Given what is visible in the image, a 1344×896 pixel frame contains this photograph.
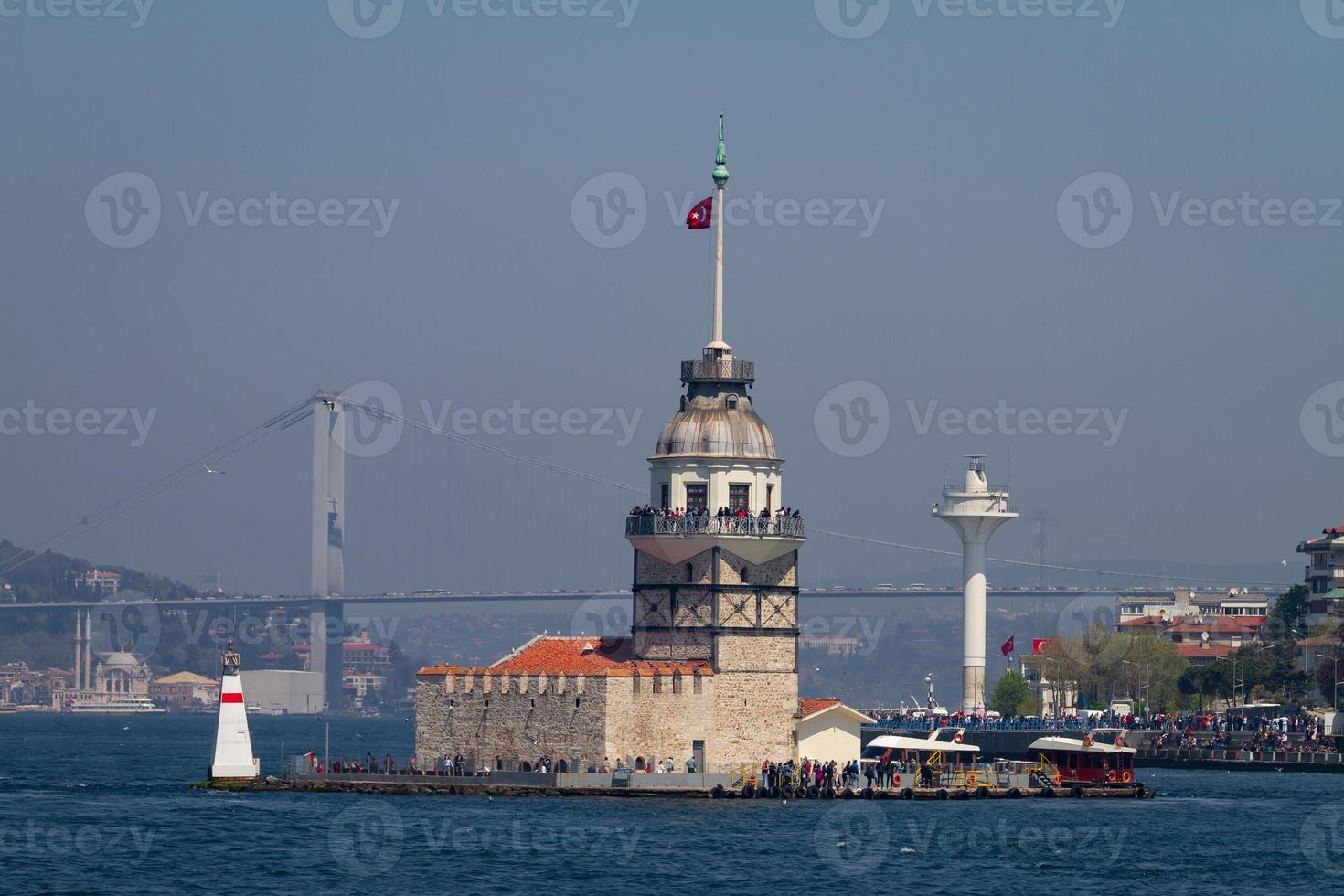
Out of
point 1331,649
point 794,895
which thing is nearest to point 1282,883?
point 794,895

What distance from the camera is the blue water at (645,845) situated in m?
49.8

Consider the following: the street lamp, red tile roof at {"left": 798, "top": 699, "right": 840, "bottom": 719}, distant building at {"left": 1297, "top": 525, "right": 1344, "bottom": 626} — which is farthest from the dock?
distant building at {"left": 1297, "top": 525, "right": 1344, "bottom": 626}

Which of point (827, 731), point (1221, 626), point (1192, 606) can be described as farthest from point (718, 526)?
point (1192, 606)

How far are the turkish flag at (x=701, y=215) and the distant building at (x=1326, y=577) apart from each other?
214 ft

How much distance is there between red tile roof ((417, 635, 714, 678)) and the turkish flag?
10715 millimetres

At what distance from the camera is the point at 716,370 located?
2630 inches

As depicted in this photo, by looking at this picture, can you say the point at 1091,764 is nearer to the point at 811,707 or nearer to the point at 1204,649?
the point at 811,707

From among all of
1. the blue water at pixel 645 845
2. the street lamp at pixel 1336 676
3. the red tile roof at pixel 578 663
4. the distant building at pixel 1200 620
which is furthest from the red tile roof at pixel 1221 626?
the red tile roof at pixel 578 663

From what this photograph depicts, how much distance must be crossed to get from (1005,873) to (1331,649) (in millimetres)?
67328

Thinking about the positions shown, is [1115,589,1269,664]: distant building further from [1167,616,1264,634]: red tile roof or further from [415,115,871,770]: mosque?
[415,115,871,770]: mosque

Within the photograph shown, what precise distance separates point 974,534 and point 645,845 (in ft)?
239

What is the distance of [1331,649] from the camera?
11550cm

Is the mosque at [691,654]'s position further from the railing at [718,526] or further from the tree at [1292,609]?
the tree at [1292,609]

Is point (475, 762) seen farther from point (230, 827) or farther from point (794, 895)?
point (794, 895)
